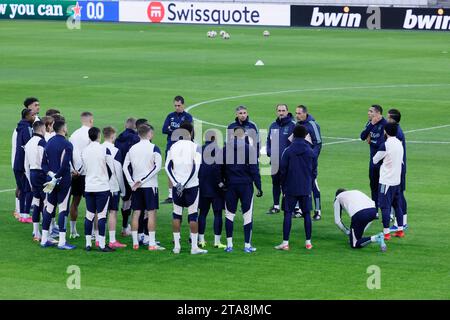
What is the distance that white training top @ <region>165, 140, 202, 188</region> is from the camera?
17.7 meters

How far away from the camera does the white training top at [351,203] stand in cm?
1830

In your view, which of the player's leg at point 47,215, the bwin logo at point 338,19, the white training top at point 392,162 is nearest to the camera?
the player's leg at point 47,215

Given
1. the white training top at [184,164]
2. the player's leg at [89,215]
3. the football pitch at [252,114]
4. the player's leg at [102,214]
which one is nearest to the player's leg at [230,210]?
the football pitch at [252,114]

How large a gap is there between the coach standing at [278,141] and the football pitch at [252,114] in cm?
49

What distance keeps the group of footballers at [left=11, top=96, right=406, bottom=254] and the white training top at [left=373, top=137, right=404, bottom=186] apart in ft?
0.06

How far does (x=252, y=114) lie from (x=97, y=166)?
16.9 metres

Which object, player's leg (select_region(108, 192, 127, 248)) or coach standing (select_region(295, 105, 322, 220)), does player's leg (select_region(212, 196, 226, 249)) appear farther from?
coach standing (select_region(295, 105, 322, 220))

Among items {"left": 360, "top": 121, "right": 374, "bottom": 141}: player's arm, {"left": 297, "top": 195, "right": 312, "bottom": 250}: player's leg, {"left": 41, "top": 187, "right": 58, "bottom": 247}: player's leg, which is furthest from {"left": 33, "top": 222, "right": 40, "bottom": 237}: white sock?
{"left": 360, "top": 121, "right": 374, "bottom": 141}: player's arm

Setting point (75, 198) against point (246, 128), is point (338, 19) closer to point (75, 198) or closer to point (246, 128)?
point (246, 128)

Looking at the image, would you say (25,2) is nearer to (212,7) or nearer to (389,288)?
(212,7)

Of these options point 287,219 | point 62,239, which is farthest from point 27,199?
point 287,219

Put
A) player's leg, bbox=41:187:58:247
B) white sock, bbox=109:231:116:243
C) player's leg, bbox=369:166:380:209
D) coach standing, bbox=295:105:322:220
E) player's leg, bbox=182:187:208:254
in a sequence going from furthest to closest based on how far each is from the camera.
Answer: coach standing, bbox=295:105:322:220
player's leg, bbox=369:166:380:209
player's leg, bbox=41:187:58:247
white sock, bbox=109:231:116:243
player's leg, bbox=182:187:208:254

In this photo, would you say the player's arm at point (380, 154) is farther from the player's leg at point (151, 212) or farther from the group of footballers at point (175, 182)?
the player's leg at point (151, 212)

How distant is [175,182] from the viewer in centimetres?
1770
